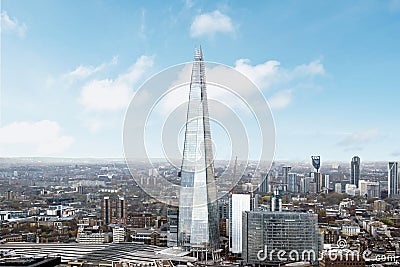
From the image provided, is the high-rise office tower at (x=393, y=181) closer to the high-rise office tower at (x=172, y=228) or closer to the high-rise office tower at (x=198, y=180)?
the high-rise office tower at (x=198, y=180)

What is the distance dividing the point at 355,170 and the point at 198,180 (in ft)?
6.68

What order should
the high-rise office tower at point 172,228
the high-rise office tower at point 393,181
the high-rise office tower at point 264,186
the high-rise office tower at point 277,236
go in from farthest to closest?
the high-rise office tower at point 393,181 < the high-rise office tower at point 172,228 < the high-rise office tower at point 277,236 < the high-rise office tower at point 264,186

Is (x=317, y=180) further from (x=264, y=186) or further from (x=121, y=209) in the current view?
(x=121, y=209)

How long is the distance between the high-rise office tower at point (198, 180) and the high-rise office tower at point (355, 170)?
1736mm

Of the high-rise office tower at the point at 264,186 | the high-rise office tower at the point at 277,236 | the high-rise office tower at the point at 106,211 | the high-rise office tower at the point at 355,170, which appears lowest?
the high-rise office tower at the point at 277,236

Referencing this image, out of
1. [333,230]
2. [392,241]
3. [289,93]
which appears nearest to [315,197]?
[333,230]

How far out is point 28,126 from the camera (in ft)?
15.1

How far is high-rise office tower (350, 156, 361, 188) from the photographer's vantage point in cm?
553

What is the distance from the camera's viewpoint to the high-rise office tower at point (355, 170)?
5532mm

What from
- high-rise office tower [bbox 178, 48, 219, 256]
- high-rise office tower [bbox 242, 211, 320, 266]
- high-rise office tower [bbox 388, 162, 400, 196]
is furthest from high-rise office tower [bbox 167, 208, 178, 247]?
high-rise office tower [bbox 388, 162, 400, 196]

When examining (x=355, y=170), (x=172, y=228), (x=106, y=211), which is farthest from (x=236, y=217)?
(x=355, y=170)

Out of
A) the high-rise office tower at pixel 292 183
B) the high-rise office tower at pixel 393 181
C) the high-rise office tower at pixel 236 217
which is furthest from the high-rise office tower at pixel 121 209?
the high-rise office tower at pixel 393 181

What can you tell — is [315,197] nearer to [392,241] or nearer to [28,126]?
[392,241]

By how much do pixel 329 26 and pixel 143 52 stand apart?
6.60ft
